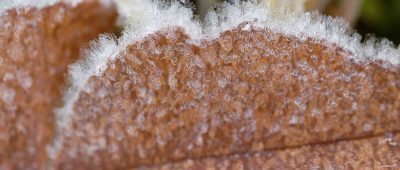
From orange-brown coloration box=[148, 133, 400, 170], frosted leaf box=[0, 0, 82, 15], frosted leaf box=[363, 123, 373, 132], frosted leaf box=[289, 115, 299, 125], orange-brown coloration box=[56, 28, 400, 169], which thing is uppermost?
frosted leaf box=[0, 0, 82, 15]

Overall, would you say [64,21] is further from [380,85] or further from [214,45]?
[380,85]

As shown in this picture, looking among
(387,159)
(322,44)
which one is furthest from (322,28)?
(387,159)

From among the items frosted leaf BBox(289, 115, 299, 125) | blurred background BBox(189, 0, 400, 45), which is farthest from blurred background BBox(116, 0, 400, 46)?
frosted leaf BBox(289, 115, 299, 125)

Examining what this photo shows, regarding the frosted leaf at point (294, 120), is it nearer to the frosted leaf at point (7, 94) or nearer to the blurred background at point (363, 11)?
the blurred background at point (363, 11)

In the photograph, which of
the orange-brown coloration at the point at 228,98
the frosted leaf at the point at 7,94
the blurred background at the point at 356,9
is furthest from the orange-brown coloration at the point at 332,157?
the frosted leaf at the point at 7,94

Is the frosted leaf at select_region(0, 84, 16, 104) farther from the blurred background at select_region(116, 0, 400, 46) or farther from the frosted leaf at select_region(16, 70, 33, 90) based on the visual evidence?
the blurred background at select_region(116, 0, 400, 46)

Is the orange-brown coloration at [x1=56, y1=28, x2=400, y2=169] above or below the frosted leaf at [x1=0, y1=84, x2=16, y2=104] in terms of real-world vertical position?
below
